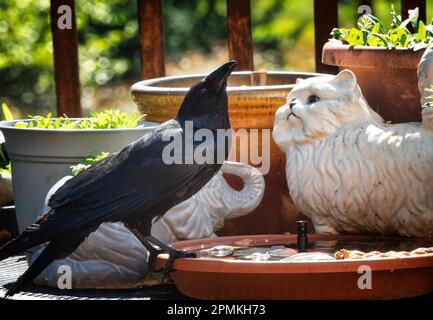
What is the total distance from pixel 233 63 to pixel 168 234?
0.63 meters

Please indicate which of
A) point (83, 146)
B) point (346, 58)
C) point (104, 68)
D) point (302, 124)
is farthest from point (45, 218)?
point (104, 68)

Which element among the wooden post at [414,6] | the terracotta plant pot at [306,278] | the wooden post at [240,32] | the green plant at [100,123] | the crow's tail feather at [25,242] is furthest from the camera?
the wooden post at [240,32]

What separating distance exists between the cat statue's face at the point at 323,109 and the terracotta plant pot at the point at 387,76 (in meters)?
A: 0.13

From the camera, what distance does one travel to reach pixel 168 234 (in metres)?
3.59

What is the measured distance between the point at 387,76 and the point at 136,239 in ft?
3.22

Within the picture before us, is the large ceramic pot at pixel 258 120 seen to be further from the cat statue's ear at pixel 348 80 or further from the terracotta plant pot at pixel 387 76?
the cat statue's ear at pixel 348 80

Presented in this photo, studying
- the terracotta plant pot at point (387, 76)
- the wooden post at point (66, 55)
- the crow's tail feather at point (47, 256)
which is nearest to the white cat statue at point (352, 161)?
the terracotta plant pot at point (387, 76)

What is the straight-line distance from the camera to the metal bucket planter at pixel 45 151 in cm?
362

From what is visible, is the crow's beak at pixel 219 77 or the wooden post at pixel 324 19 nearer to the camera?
the crow's beak at pixel 219 77

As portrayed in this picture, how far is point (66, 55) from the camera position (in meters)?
4.75

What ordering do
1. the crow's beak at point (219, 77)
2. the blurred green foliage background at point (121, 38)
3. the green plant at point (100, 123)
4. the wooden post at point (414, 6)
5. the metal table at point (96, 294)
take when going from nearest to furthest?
the metal table at point (96, 294) → the crow's beak at point (219, 77) → the green plant at point (100, 123) → the wooden post at point (414, 6) → the blurred green foliage background at point (121, 38)

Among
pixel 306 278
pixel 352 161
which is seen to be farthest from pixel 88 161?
pixel 306 278

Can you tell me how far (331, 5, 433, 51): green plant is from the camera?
361cm
